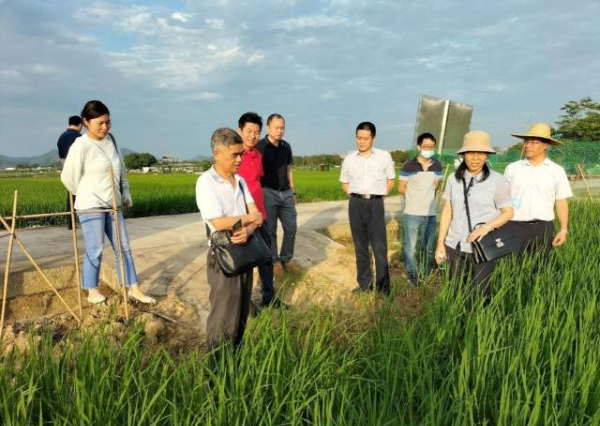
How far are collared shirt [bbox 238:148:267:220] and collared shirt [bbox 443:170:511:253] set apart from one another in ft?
5.55

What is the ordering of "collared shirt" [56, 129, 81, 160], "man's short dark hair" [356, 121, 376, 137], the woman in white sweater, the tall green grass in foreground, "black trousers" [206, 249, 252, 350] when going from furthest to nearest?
"collared shirt" [56, 129, 81, 160], "man's short dark hair" [356, 121, 376, 137], the woman in white sweater, "black trousers" [206, 249, 252, 350], the tall green grass in foreground

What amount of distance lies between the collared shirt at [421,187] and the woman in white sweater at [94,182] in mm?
2919

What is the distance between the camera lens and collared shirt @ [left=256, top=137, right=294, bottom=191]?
177 inches

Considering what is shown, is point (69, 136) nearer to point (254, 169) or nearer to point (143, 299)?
point (143, 299)

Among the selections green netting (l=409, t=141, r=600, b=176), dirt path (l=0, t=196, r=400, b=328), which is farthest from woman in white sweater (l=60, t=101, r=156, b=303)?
green netting (l=409, t=141, r=600, b=176)

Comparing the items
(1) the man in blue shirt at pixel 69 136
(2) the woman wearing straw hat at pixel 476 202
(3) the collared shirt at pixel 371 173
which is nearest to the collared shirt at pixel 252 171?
(3) the collared shirt at pixel 371 173

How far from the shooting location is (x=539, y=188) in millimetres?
3660

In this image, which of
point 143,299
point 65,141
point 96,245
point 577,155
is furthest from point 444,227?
point 577,155

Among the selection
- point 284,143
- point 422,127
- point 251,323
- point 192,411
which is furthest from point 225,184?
point 422,127

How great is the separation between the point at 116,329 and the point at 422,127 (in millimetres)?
4596

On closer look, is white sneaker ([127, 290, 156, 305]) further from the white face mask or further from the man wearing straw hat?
the man wearing straw hat

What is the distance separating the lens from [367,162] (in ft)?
14.0

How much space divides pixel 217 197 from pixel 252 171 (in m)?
1.51

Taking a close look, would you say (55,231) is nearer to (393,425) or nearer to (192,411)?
(192,411)
